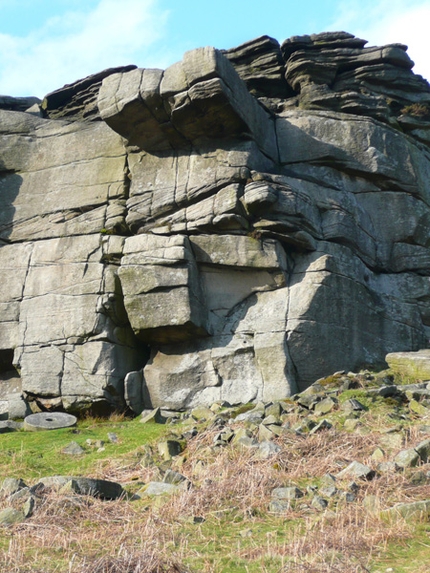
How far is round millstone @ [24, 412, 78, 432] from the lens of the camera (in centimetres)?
1599

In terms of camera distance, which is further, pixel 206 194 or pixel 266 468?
pixel 206 194

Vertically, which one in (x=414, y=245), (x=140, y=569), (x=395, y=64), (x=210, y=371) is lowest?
(x=140, y=569)

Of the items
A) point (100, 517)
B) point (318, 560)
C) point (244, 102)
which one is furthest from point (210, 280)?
point (318, 560)

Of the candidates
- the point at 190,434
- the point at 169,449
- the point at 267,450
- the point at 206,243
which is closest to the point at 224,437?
the point at 169,449

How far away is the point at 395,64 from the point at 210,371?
11498mm

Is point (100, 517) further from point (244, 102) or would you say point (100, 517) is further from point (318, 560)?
point (244, 102)

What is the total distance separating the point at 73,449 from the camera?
41.3ft

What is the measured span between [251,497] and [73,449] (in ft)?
16.8

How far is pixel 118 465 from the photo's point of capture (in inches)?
434

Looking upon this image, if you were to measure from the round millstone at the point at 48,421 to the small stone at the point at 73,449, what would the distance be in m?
3.47

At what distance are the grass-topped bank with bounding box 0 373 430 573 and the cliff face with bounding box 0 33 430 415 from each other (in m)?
4.69

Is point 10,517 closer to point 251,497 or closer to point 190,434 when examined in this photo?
point 251,497

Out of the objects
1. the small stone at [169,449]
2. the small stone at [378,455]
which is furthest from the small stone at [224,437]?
the small stone at [378,455]

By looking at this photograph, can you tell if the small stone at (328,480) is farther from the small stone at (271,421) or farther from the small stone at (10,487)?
the small stone at (10,487)
